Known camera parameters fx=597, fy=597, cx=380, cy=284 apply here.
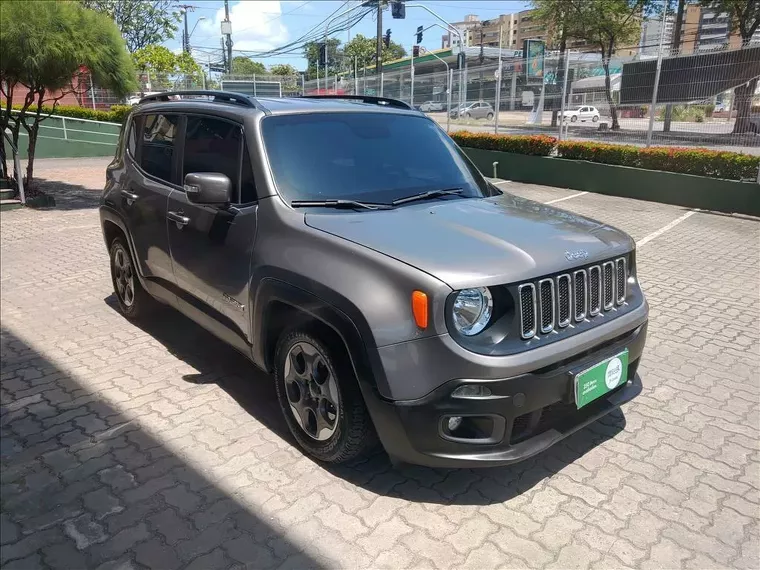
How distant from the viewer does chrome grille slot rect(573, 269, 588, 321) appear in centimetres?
296

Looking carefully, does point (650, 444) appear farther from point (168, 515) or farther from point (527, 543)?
point (168, 515)

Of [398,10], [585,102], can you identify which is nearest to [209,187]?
[585,102]

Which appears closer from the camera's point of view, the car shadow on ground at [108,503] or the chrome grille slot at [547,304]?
the car shadow on ground at [108,503]

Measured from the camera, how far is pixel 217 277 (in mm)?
3697

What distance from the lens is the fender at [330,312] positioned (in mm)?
2658

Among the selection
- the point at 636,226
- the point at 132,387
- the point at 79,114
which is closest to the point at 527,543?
the point at 132,387

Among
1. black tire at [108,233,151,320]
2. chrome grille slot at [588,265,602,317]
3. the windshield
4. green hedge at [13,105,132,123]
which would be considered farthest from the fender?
green hedge at [13,105,132,123]

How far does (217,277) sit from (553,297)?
2.03 m

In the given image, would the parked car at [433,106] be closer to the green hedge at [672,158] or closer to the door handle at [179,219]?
the green hedge at [672,158]

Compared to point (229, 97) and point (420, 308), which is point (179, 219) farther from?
point (420, 308)

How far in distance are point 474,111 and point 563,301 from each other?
1622cm

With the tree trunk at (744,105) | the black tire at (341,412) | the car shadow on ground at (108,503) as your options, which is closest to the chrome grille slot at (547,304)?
the black tire at (341,412)

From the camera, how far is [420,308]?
101 inches

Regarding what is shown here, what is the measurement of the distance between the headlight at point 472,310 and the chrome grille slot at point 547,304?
0.26m
